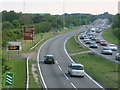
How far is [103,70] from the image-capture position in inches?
1378

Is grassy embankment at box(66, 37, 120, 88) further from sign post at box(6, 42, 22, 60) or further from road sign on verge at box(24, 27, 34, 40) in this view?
road sign on verge at box(24, 27, 34, 40)

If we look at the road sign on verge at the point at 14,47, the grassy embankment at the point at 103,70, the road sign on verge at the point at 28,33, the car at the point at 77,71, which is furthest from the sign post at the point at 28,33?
the car at the point at 77,71

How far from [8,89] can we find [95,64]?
59.8 ft

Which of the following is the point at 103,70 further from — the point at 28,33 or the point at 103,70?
the point at 28,33

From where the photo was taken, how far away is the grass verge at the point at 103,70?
2794 cm

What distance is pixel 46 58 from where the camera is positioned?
42.1m

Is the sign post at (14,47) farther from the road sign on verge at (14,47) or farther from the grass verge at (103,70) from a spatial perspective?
the grass verge at (103,70)

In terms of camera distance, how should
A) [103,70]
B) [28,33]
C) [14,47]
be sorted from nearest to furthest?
[103,70], [14,47], [28,33]

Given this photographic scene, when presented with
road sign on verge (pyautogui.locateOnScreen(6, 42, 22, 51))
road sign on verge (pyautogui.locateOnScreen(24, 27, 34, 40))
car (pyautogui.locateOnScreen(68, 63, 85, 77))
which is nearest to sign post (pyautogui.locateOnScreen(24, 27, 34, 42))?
road sign on verge (pyautogui.locateOnScreen(24, 27, 34, 40))

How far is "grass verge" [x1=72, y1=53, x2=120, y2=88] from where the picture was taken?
27944mm

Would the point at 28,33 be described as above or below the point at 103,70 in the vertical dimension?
above

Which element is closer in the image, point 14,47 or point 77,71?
point 77,71

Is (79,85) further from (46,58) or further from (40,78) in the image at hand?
(46,58)

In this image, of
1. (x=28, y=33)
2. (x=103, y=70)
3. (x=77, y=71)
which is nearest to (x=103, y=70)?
(x=103, y=70)
